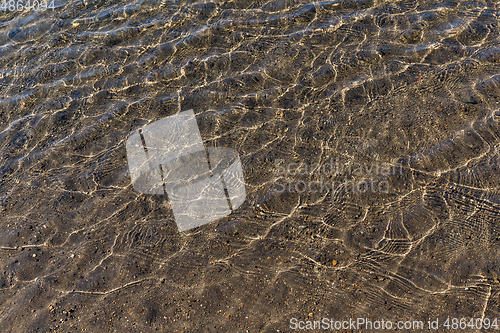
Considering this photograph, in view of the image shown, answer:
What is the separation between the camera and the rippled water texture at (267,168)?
3.32 metres

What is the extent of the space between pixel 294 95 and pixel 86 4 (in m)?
5.71

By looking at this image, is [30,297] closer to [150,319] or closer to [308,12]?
[150,319]

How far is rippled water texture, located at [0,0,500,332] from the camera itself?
10.9 ft

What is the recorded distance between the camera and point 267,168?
4.28m

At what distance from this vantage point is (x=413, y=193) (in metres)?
3.79

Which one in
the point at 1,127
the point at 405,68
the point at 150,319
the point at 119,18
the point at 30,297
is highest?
the point at 119,18

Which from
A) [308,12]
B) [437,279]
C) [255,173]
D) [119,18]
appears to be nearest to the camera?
[437,279]

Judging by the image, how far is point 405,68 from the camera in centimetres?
501

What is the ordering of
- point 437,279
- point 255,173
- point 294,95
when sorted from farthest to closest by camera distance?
1. point 294,95
2. point 255,173
3. point 437,279

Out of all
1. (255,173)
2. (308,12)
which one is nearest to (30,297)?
(255,173)

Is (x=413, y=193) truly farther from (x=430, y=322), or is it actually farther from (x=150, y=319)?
(x=150, y=319)

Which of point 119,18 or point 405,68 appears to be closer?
point 405,68

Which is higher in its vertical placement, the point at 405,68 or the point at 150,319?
the point at 405,68

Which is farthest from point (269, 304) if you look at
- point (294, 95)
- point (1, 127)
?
point (1, 127)
